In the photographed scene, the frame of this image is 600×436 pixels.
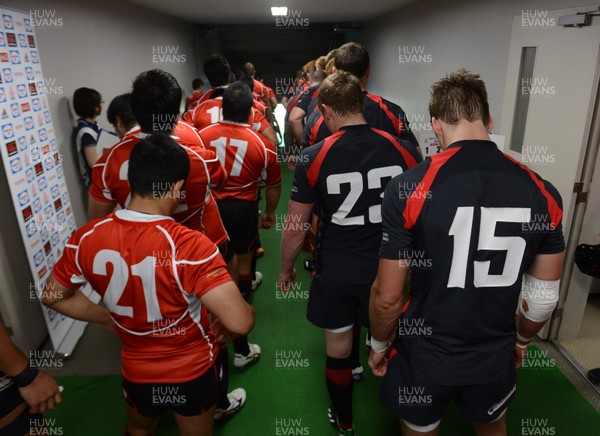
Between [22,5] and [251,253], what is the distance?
260cm

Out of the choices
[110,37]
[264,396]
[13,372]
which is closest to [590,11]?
[264,396]

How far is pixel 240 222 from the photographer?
2822 millimetres

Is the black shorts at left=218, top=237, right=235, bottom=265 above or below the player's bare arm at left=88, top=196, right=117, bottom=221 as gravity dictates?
below

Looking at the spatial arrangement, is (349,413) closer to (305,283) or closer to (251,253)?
(251,253)

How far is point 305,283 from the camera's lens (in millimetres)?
3721

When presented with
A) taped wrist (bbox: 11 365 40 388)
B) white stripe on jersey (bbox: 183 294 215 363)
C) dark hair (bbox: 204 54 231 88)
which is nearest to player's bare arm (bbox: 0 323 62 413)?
taped wrist (bbox: 11 365 40 388)

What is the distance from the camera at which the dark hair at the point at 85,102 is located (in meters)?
3.37

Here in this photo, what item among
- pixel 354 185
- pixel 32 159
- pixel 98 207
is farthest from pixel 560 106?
pixel 32 159

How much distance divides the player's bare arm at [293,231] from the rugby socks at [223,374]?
0.46 m

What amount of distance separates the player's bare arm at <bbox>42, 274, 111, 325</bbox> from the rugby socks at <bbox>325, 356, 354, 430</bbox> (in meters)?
1.04

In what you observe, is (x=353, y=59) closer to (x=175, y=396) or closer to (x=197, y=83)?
(x=175, y=396)

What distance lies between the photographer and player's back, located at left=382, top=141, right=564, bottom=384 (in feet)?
4.02

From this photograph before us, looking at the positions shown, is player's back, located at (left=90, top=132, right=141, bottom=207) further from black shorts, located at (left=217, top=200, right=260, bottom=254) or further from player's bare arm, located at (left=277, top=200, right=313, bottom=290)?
black shorts, located at (left=217, top=200, right=260, bottom=254)

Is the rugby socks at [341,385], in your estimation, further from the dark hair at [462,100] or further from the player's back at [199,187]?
the dark hair at [462,100]
